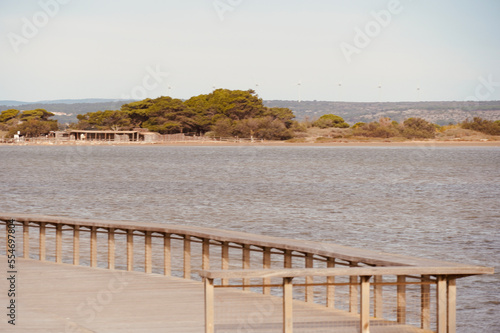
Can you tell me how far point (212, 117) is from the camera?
148750 mm

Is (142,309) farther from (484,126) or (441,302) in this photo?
(484,126)

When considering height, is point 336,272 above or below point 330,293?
above

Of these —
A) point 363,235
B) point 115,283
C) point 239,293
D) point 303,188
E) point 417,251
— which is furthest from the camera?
point 303,188

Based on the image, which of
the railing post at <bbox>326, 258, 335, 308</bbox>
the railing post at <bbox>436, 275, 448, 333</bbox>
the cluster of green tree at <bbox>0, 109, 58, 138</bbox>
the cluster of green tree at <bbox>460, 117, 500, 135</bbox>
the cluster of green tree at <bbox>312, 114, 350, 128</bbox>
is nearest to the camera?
the railing post at <bbox>436, 275, 448, 333</bbox>

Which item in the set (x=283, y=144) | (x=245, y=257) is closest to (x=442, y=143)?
(x=283, y=144)

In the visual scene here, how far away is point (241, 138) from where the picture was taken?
147 metres

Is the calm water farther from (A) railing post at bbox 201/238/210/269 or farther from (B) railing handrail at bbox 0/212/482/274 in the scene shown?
(A) railing post at bbox 201/238/210/269

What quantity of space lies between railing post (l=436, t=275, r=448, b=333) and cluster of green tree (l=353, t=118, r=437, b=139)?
14761 centimetres

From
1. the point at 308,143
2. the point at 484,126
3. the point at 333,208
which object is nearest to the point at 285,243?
the point at 333,208

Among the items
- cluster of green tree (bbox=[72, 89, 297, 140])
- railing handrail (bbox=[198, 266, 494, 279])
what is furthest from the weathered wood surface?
cluster of green tree (bbox=[72, 89, 297, 140])

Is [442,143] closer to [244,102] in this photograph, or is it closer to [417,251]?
[244,102]

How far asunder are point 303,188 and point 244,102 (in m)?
103

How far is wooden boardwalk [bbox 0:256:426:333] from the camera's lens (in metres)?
6.84

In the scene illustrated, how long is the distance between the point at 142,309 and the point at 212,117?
141824 mm
